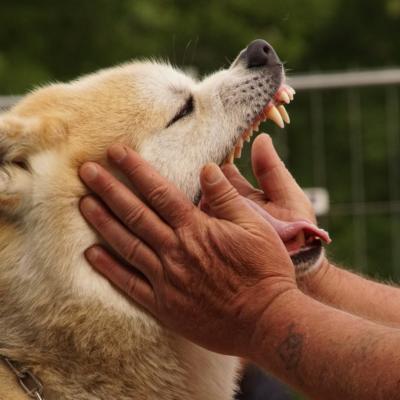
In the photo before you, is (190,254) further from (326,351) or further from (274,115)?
(274,115)

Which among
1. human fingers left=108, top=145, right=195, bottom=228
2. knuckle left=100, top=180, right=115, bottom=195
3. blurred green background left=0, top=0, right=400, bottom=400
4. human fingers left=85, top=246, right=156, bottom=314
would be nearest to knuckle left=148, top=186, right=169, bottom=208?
human fingers left=108, top=145, right=195, bottom=228

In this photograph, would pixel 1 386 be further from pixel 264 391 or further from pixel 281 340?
pixel 264 391

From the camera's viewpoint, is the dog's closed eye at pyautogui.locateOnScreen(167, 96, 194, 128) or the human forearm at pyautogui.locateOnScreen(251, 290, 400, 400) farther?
the dog's closed eye at pyautogui.locateOnScreen(167, 96, 194, 128)

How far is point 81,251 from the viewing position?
2.96 m

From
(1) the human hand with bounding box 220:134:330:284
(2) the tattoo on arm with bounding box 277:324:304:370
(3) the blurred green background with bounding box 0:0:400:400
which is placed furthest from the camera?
(3) the blurred green background with bounding box 0:0:400:400

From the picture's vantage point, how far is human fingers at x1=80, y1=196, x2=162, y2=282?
2859 millimetres

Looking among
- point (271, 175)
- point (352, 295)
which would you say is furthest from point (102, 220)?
point (352, 295)

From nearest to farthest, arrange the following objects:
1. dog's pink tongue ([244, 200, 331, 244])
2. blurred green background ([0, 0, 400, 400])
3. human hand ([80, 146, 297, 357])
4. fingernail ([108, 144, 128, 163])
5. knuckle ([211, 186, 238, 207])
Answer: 1. human hand ([80, 146, 297, 357])
2. knuckle ([211, 186, 238, 207])
3. fingernail ([108, 144, 128, 163])
4. dog's pink tongue ([244, 200, 331, 244])
5. blurred green background ([0, 0, 400, 400])

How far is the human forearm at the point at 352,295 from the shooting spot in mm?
3395

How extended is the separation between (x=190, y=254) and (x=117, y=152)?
1.38ft

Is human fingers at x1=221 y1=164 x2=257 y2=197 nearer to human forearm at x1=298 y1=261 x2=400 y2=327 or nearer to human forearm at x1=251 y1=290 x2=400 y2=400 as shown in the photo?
human forearm at x1=298 y1=261 x2=400 y2=327

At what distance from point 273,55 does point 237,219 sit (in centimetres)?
82

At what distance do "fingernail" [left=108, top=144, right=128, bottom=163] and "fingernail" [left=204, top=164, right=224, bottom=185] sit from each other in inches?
10.5

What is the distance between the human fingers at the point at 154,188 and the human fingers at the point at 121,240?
11 centimetres
